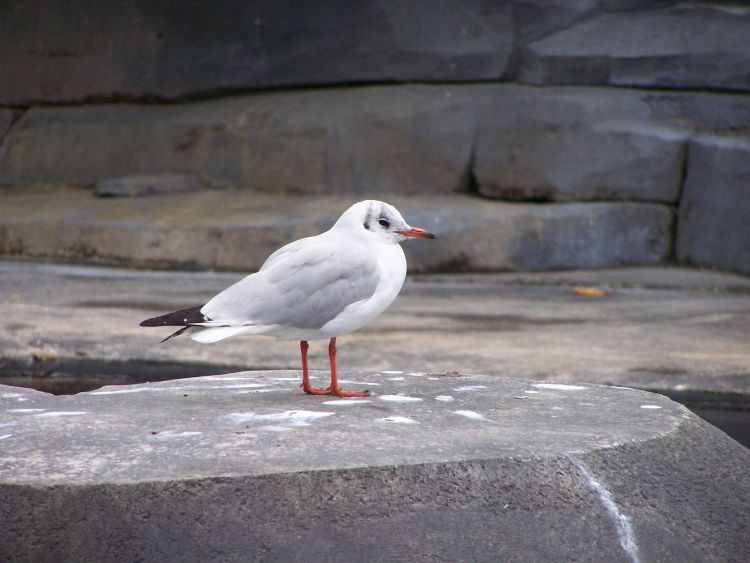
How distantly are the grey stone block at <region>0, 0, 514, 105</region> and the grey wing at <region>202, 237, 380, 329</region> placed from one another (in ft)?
18.4

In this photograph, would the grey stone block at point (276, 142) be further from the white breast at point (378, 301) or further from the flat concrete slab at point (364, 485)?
the flat concrete slab at point (364, 485)

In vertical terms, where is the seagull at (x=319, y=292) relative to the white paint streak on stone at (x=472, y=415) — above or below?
above

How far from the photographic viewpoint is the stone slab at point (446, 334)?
489cm

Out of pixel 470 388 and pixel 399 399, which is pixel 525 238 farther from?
pixel 399 399

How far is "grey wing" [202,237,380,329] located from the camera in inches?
120

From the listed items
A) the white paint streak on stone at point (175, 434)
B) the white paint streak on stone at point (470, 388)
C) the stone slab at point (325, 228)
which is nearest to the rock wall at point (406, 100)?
the stone slab at point (325, 228)

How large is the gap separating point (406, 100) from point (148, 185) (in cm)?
202

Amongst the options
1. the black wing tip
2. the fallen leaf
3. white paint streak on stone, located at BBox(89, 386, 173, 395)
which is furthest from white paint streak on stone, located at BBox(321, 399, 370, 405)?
the fallen leaf

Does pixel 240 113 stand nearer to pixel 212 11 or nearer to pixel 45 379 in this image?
pixel 212 11

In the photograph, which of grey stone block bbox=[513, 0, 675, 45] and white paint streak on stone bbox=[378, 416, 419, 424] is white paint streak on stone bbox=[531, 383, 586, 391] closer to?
white paint streak on stone bbox=[378, 416, 419, 424]

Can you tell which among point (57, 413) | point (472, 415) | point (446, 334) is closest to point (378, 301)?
point (472, 415)

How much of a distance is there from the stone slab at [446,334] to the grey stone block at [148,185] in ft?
4.49

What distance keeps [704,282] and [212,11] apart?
4135 mm

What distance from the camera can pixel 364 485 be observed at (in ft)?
8.13
